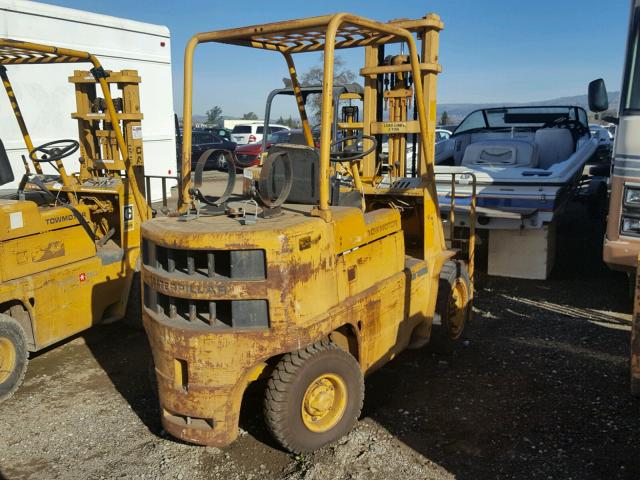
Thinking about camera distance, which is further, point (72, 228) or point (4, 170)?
point (72, 228)

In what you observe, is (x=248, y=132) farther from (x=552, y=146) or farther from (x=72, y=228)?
(x=72, y=228)

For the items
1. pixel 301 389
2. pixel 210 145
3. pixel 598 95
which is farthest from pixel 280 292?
pixel 210 145

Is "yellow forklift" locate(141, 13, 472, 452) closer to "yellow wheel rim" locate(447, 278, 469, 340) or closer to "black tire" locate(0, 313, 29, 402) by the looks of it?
"yellow wheel rim" locate(447, 278, 469, 340)

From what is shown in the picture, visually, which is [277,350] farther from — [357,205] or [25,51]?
[25,51]

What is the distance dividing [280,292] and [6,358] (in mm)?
2590

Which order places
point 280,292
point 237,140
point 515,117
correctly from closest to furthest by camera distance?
1. point 280,292
2. point 515,117
3. point 237,140

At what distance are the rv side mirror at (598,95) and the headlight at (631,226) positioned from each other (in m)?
1.35

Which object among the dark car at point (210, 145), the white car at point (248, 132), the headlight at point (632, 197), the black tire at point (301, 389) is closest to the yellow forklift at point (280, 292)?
the black tire at point (301, 389)

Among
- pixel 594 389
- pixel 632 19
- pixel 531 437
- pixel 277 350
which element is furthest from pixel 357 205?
pixel 632 19

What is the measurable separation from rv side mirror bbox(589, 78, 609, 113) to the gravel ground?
2051 millimetres

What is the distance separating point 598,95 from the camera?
5863mm

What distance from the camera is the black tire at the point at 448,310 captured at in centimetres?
501

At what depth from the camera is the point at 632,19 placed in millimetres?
5336

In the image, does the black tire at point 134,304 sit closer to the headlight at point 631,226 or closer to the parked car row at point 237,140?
the headlight at point 631,226
